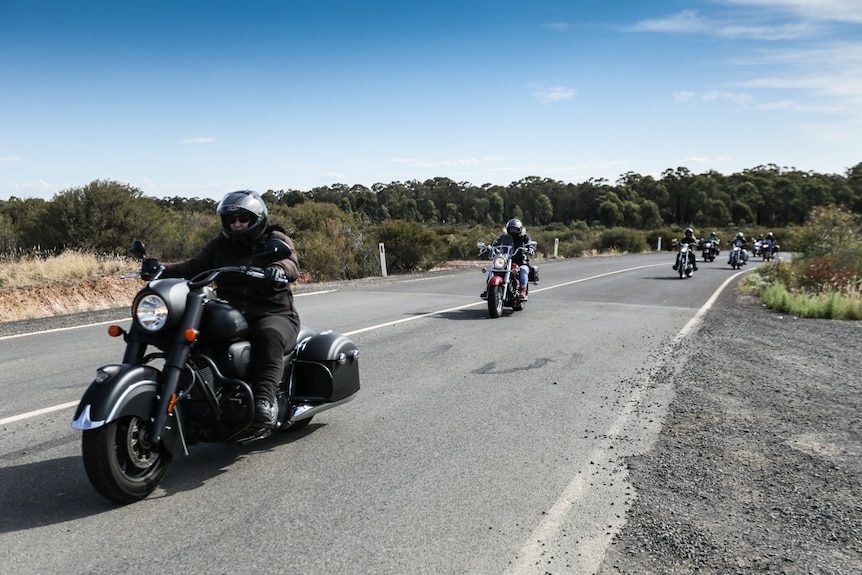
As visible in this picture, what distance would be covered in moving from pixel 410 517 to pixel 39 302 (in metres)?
12.2

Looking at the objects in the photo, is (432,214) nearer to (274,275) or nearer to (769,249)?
(769,249)

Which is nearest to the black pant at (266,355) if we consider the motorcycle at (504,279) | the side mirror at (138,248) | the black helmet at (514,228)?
the side mirror at (138,248)

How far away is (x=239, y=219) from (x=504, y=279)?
8.38m

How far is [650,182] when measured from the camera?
111688 millimetres

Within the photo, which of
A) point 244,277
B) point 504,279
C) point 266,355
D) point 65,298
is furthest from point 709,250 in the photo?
point 266,355

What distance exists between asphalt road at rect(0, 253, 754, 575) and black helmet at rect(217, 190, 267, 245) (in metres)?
1.58

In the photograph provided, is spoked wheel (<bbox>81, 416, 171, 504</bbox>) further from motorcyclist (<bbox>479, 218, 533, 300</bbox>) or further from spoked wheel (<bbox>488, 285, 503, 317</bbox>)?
motorcyclist (<bbox>479, 218, 533, 300</bbox>)

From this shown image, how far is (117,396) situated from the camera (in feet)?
12.6

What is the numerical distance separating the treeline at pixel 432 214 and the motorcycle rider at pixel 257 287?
1088cm

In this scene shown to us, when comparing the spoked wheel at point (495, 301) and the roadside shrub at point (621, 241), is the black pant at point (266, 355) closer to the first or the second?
the spoked wheel at point (495, 301)

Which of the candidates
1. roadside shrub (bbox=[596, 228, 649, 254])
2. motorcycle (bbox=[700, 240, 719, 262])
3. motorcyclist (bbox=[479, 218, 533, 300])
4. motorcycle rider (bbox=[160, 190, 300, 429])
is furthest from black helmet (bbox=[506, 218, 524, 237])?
roadside shrub (bbox=[596, 228, 649, 254])

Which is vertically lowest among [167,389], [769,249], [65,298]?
[769,249]

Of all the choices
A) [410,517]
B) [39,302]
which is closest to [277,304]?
[410,517]

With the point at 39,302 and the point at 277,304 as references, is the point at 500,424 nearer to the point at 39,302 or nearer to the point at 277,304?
the point at 277,304
